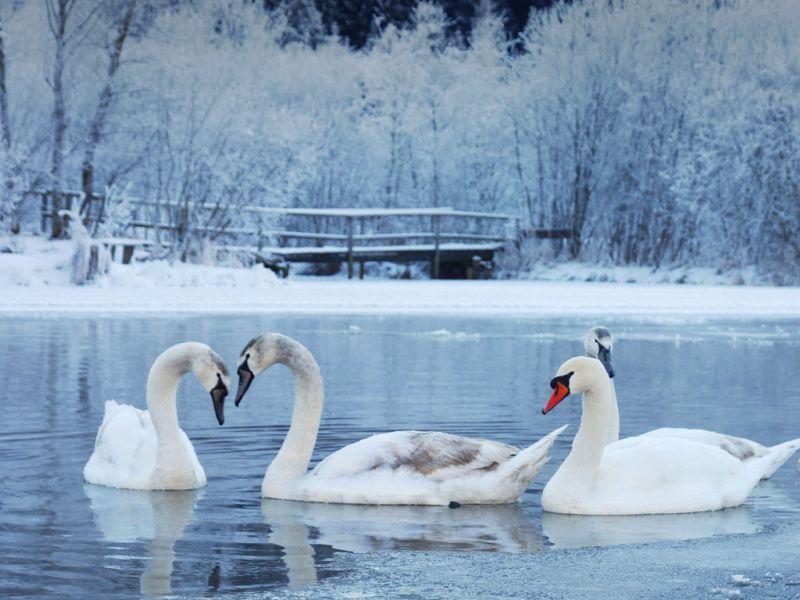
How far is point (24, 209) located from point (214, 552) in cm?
2617

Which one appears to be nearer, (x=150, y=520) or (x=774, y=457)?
(x=150, y=520)

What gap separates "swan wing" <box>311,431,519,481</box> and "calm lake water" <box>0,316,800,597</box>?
206 millimetres

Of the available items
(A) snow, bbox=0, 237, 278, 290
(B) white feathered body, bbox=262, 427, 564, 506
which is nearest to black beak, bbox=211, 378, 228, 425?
(B) white feathered body, bbox=262, 427, 564, 506

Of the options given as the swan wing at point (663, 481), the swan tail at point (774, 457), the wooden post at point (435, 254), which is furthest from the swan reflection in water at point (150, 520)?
the wooden post at point (435, 254)

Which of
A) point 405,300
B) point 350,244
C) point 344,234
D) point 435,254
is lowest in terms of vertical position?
point 405,300

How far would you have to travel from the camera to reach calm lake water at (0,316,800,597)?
19.1ft

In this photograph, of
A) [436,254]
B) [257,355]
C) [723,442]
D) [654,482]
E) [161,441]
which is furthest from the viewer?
[436,254]

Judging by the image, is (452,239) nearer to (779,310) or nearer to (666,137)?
(666,137)

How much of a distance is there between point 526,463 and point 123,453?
6.90 feet

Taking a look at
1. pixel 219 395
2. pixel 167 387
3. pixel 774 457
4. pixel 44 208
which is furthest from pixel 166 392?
pixel 44 208

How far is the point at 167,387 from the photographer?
298 inches

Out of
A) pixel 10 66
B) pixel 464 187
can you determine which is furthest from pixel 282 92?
pixel 10 66

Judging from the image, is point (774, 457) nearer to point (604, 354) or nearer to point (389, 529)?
point (604, 354)

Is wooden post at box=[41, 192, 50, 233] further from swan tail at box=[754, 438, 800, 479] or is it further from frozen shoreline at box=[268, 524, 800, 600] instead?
frozen shoreline at box=[268, 524, 800, 600]
